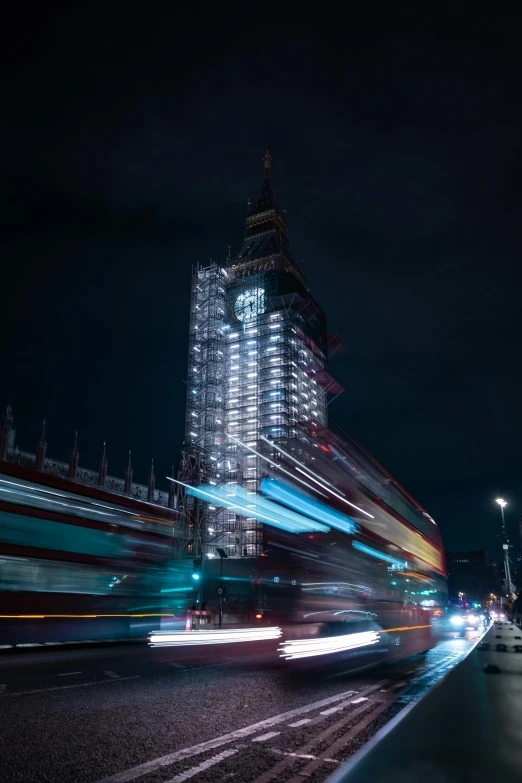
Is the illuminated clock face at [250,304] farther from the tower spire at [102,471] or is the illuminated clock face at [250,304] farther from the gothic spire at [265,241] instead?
the tower spire at [102,471]

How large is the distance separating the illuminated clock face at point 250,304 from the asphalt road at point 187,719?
3078 inches

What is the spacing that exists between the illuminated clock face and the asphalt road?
7818 cm

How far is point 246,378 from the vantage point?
3354 inches

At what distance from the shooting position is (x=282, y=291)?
91375 mm

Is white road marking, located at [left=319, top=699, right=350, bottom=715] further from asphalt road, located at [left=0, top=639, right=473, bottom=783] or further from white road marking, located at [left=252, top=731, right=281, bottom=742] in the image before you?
white road marking, located at [left=252, top=731, right=281, bottom=742]

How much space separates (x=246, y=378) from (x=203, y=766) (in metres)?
79.6

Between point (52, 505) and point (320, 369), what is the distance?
76.9 metres

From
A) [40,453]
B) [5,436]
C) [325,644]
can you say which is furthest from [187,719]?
[40,453]

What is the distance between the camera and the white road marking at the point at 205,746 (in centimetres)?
542

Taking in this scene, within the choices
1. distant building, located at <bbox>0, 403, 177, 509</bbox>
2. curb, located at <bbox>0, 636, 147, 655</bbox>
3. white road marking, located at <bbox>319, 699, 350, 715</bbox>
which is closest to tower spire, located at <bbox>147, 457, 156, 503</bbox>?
distant building, located at <bbox>0, 403, 177, 509</bbox>

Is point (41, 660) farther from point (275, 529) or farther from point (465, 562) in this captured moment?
point (465, 562)

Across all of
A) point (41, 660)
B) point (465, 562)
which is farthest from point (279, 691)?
point (465, 562)

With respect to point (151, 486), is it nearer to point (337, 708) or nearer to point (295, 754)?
point (337, 708)

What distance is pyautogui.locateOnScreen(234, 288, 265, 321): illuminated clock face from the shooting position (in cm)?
9031
